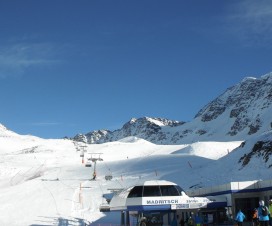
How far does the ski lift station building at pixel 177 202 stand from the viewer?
1148 inches

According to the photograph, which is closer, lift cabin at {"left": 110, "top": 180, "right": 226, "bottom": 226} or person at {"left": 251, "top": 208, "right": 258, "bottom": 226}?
person at {"left": 251, "top": 208, "right": 258, "bottom": 226}

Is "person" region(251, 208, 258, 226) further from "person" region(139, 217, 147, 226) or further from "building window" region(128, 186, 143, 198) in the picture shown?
"building window" region(128, 186, 143, 198)

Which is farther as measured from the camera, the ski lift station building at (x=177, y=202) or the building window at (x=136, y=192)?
→ the building window at (x=136, y=192)

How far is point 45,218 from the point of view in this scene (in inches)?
1688

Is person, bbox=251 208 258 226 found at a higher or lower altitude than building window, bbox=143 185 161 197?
lower

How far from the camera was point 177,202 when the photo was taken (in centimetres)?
2933

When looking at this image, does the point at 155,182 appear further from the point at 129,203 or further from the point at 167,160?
the point at 167,160

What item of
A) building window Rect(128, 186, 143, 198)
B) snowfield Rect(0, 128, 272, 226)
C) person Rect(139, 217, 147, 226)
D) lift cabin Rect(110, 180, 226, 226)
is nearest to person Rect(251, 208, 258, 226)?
lift cabin Rect(110, 180, 226, 226)

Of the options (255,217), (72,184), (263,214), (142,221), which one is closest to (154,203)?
(142,221)

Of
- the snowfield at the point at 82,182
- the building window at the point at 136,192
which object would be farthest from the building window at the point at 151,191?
the snowfield at the point at 82,182

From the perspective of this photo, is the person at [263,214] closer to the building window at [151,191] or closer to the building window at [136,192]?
the building window at [151,191]

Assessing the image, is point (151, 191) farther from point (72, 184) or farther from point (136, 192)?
point (72, 184)

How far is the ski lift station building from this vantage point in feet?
95.7

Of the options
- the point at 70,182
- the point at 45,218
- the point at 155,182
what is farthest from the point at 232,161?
the point at 155,182
